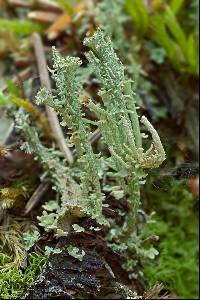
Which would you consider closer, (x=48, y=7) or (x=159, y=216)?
(x=159, y=216)

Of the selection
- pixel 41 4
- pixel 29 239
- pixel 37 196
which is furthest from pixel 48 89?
pixel 41 4

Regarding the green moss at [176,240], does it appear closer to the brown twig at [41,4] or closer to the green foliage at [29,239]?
the green foliage at [29,239]

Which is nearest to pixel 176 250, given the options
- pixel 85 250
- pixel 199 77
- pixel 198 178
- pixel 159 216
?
pixel 159 216

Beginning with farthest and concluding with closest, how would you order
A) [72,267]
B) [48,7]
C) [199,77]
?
[48,7], [199,77], [72,267]

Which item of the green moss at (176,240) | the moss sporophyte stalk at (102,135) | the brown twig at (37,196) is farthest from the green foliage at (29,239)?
the green moss at (176,240)

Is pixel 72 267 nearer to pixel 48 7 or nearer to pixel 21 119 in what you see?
pixel 21 119

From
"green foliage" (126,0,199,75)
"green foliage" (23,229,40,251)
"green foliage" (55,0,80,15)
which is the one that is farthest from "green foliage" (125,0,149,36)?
"green foliage" (23,229,40,251)
